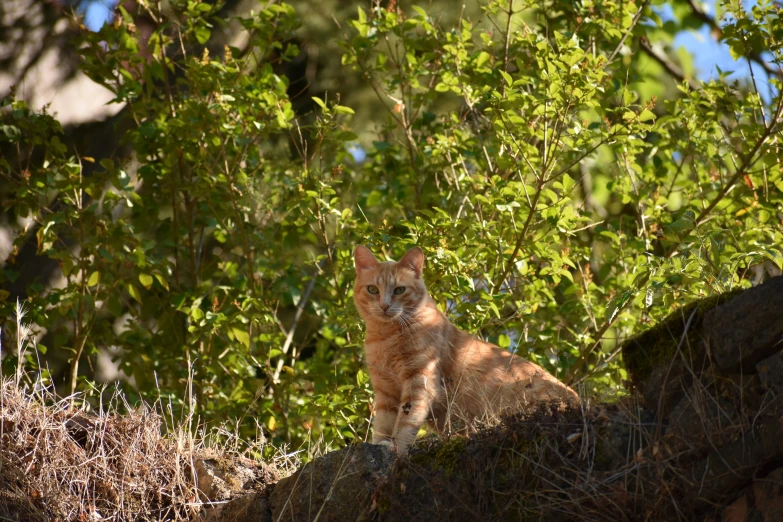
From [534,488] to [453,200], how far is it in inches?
127

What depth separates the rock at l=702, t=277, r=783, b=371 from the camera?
99.1 inches

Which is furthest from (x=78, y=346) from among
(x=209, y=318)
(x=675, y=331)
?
(x=675, y=331)

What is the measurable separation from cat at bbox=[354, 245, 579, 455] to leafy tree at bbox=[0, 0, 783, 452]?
35 cm

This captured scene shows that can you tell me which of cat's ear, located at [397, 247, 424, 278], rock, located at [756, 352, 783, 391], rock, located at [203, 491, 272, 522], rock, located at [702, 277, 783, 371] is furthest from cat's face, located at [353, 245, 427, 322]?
rock, located at [756, 352, 783, 391]

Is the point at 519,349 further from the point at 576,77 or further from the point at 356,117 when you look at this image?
the point at 356,117

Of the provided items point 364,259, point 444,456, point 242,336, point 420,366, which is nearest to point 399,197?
point 364,259

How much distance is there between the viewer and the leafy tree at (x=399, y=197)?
4.94 metres

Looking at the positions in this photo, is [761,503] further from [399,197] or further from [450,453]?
[399,197]

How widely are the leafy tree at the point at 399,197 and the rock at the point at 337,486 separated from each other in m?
1.51

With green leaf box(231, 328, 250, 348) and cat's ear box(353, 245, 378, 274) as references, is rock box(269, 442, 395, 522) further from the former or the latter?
green leaf box(231, 328, 250, 348)

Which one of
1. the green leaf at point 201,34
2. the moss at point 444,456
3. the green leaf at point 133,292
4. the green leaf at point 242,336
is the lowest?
the green leaf at point 133,292

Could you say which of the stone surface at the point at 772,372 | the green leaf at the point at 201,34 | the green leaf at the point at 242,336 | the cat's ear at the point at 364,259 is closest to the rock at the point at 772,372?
the stone surface at the point at 772,372

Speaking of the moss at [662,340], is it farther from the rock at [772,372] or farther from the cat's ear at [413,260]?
the cat's ear at [413,260]

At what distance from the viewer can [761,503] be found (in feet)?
7.73
